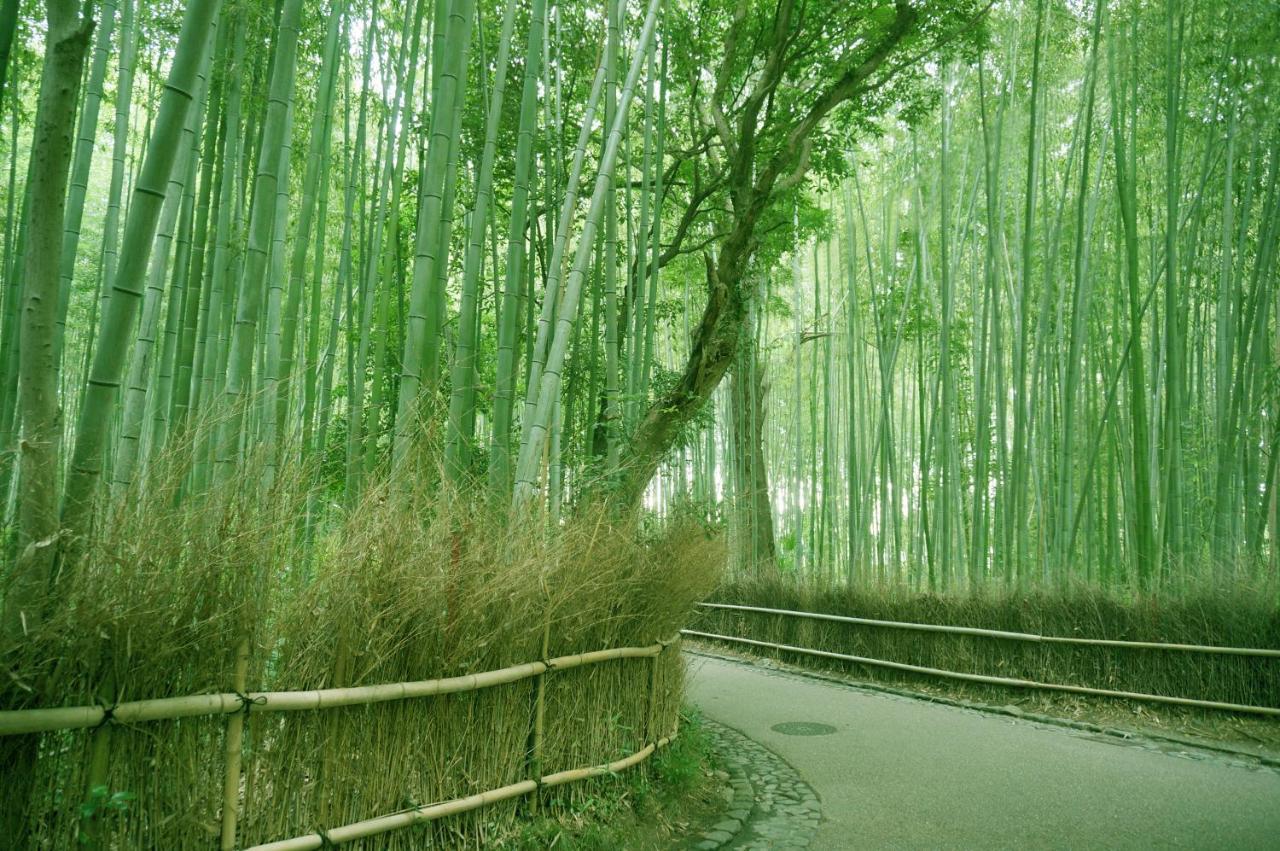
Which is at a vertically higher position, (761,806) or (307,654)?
(307,654)

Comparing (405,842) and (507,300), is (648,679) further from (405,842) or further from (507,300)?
(507,300)

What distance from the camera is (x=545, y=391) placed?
3.13 metres

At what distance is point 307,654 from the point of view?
80.8 inches

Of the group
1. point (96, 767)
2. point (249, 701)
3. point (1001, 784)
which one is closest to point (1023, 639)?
point (1001, 784)

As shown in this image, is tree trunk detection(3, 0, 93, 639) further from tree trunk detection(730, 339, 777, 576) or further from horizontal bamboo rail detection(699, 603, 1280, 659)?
tree trunk detection(730, 339, 777, 576)

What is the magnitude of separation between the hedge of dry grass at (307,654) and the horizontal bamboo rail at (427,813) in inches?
1.6

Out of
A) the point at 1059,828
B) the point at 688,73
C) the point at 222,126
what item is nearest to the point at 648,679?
the point at 1059,828

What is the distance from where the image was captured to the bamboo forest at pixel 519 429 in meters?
1.74

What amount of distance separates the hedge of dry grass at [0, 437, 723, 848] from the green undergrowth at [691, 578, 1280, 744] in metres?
3.67

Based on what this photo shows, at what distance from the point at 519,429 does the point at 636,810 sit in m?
2.74

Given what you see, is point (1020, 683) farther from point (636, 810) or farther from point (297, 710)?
point (297, 710)

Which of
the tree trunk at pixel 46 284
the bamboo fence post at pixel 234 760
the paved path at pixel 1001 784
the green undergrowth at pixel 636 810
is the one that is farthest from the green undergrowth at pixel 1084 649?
the tree trunk at pixel 46 284

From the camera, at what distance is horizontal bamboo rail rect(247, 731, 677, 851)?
1919 millimetres

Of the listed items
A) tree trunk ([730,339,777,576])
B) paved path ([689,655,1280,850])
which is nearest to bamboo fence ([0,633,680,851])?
paved path ([689,655,1280,850])
